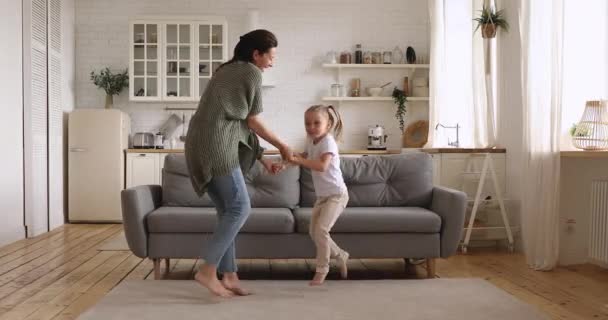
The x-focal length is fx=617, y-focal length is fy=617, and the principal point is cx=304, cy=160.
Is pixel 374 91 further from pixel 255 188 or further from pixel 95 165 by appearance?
pixel 255 188

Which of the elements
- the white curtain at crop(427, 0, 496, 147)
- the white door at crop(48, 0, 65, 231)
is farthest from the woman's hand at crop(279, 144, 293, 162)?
the white door at crop(48, 0, 65, 231)

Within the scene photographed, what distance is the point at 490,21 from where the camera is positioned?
5312 millimetres

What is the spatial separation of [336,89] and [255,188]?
375 cm

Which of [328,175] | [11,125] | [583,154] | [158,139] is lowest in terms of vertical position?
[328,175]

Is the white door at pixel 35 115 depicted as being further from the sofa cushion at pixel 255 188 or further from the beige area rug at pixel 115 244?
the sofa cushion at pixel 255 188

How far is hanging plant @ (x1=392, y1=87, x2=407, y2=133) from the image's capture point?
25.0 ft

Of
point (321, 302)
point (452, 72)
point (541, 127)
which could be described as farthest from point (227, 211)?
point (452, 72)

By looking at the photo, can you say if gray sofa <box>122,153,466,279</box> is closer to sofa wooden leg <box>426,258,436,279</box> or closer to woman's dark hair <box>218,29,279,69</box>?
sofa wooden leg <box>426,258,436,279</box>

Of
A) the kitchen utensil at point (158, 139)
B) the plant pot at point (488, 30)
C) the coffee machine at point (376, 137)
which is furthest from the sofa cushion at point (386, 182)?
the kitchen utensil at point (158, 139)

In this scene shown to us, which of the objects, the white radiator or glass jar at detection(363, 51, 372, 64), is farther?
glass jar at detection(363, 51, 372, 64)

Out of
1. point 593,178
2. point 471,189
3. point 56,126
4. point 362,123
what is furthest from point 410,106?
point 56,126

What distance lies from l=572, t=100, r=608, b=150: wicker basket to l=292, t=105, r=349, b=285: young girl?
1.82 meters

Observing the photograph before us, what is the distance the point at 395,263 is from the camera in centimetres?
448

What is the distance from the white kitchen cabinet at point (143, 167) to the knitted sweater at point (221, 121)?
14.1 ft
